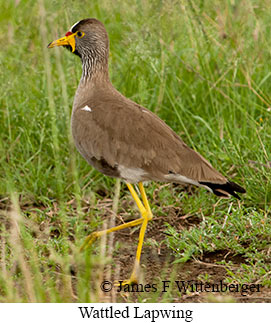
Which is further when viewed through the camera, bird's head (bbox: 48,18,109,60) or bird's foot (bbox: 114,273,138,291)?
bird's head (bbox: 48,18,109,60)

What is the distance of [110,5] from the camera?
5398mm

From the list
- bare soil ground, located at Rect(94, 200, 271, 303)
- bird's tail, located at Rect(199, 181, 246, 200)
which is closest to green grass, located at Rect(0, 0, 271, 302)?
bare soil ground, located at Rect(94, 200, 271, 303)

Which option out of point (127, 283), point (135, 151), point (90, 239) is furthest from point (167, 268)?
point (135, 151)

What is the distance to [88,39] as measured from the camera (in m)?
4.28

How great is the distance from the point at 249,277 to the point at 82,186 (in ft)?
5.69

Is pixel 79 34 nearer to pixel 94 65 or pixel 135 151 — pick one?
pixel 94 65

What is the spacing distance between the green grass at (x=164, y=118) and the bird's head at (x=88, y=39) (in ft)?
0.61

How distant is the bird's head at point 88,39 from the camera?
4.26 meters

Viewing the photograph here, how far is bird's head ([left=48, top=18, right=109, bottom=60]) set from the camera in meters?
4.26

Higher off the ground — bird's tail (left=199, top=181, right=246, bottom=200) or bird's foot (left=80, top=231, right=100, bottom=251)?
bird's tail (left=199, top=181, right=246, bottom=200)

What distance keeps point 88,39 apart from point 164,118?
1.09m

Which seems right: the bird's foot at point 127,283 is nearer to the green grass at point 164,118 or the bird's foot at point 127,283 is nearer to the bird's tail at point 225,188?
the green grass at point 164,118

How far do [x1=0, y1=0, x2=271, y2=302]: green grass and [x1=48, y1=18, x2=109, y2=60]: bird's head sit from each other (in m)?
0.19

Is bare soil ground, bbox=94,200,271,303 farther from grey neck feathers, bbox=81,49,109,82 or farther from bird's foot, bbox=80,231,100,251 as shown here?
grey neck feathers, bbox=81,49,109,82
